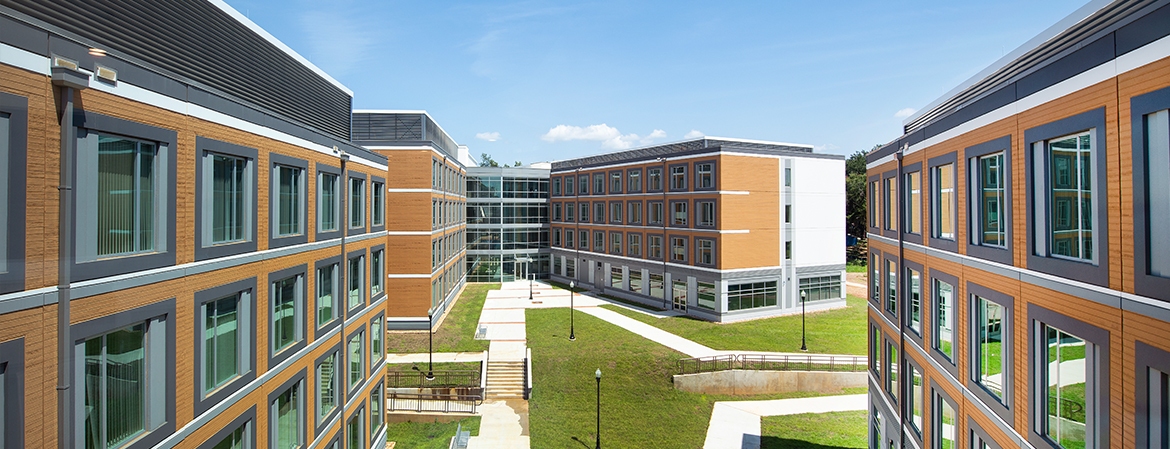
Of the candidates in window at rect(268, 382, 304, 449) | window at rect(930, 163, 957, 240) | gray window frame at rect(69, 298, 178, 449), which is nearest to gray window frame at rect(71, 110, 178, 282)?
gray window frame at rect(69, 298, 178, 449)

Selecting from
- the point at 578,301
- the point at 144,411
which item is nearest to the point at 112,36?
the point at 144,411

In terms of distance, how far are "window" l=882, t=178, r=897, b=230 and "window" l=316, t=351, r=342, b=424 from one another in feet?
55.9

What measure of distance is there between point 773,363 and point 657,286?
577 inches

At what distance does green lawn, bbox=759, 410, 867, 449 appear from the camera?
19.6 metres

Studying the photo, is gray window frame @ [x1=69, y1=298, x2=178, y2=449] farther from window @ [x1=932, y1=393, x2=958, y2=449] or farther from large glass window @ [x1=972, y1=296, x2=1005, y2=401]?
window @ [x1=932, y1=393, x2=958, y2=449]

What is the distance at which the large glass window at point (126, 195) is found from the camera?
727 cm

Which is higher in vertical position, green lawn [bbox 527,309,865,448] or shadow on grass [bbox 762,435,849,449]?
green lawn [bbox 527,309,865,448]

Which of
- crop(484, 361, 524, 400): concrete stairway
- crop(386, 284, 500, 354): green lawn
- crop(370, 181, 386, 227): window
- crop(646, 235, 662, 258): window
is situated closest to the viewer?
crop(370, 181, 386, 227): window

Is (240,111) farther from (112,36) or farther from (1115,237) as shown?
(1115,237)

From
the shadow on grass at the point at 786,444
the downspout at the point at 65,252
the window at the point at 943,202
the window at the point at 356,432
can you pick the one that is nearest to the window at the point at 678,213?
the shadow on grass at the point at 786,444

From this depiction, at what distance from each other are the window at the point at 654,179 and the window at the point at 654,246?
3618 millimetres

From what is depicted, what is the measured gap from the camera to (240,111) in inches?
408

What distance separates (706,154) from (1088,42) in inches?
1112

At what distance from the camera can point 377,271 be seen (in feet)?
63.3
